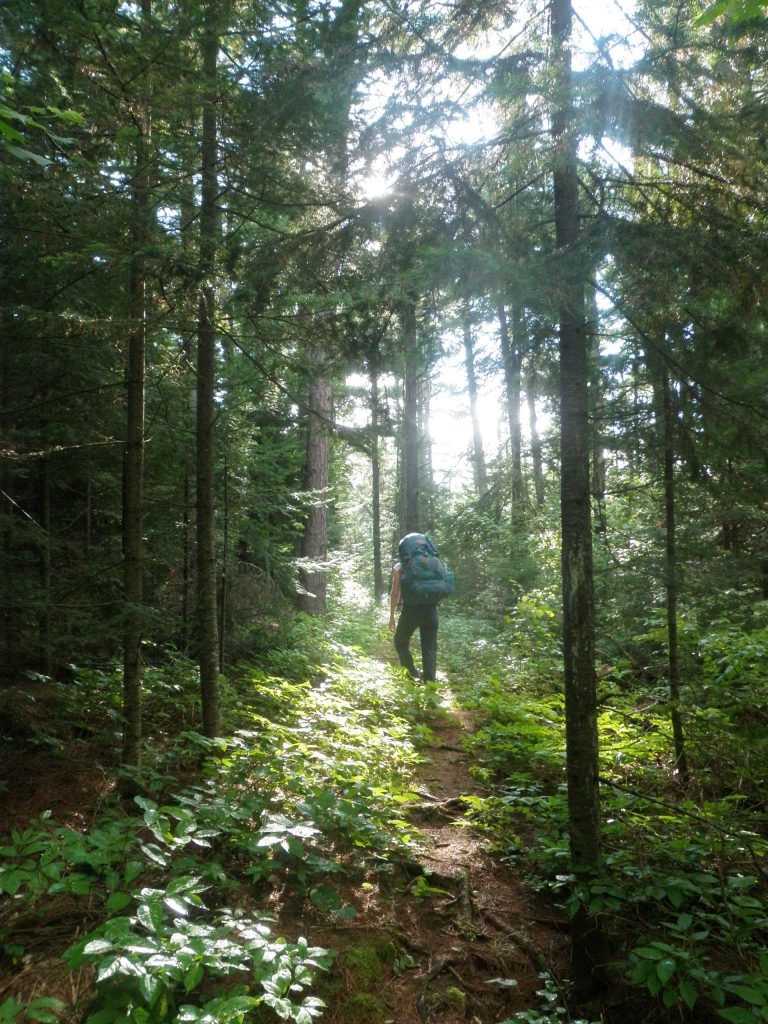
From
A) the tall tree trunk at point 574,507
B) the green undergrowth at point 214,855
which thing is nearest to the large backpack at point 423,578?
the green undergrowth at point 214,855

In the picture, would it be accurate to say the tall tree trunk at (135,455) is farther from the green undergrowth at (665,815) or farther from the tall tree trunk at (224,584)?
the green undergrowth at (665,815)

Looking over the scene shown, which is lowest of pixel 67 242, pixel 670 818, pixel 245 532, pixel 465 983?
pixel 465 983

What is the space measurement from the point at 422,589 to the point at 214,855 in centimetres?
547

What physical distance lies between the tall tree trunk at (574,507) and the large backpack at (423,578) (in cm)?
488

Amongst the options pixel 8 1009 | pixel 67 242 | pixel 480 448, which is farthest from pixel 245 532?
pixel 480 448

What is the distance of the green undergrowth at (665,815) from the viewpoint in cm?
345

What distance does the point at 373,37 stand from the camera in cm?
482

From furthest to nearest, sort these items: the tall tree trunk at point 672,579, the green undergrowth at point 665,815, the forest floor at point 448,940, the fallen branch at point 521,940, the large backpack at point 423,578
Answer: the large backpack at point 423,578, the tall tree trunk at point 672,579, the fallen branch at point 521,940, the forest floor at point 448,940, the green undergrowth at point 665,815

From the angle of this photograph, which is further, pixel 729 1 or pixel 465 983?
pixel 465 983

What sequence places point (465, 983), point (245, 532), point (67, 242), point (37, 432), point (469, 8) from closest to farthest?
point (465, 983)
point (469, 8)
point (67, 242)
point (37, 432)
point (245, 532)

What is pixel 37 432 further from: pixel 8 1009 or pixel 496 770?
pixel 496 770

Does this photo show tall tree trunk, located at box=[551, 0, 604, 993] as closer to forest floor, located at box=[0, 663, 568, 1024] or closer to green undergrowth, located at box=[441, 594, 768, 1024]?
green undergrowth, located at box=[441, 594, 768, 1024]

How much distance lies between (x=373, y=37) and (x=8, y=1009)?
6.25 metres

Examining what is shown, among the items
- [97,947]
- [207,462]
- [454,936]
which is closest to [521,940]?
[454,936]
